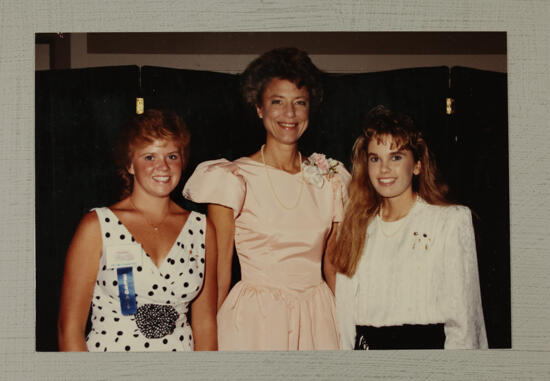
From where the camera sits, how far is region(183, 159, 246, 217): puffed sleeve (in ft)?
6.34

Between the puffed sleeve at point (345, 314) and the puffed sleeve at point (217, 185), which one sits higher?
the puffed sleeve at point (217, 185)

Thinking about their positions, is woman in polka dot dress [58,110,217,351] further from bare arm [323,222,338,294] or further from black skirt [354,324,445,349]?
black skirt [354,324,445,349]

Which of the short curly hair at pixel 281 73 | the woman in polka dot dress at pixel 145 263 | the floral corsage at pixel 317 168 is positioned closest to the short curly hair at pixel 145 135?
the woman in polka dot dress at pixel 145 263

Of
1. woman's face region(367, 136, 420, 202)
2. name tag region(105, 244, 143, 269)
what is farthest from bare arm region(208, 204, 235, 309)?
woman's face region(367, 136, 420, 202)

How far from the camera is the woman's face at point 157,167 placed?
1.93 meters

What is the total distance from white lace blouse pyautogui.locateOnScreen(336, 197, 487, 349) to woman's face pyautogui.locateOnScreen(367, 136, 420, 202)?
9cm

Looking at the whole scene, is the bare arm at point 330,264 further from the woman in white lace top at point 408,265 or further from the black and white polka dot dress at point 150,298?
the black and white polka dot dress at point 150,298

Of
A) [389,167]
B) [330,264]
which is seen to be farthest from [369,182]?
[330,264]

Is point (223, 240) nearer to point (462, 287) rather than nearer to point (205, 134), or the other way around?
point (205, 134)

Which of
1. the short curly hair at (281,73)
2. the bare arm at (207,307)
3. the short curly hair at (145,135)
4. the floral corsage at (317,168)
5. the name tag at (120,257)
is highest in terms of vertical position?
the short curly hair at (281,73)

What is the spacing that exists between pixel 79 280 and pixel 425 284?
3.81 ft

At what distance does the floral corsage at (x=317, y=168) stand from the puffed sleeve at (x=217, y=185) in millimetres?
→ 220

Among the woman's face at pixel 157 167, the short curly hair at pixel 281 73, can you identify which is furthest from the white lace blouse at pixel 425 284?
the woman's face at pixel 157 167
